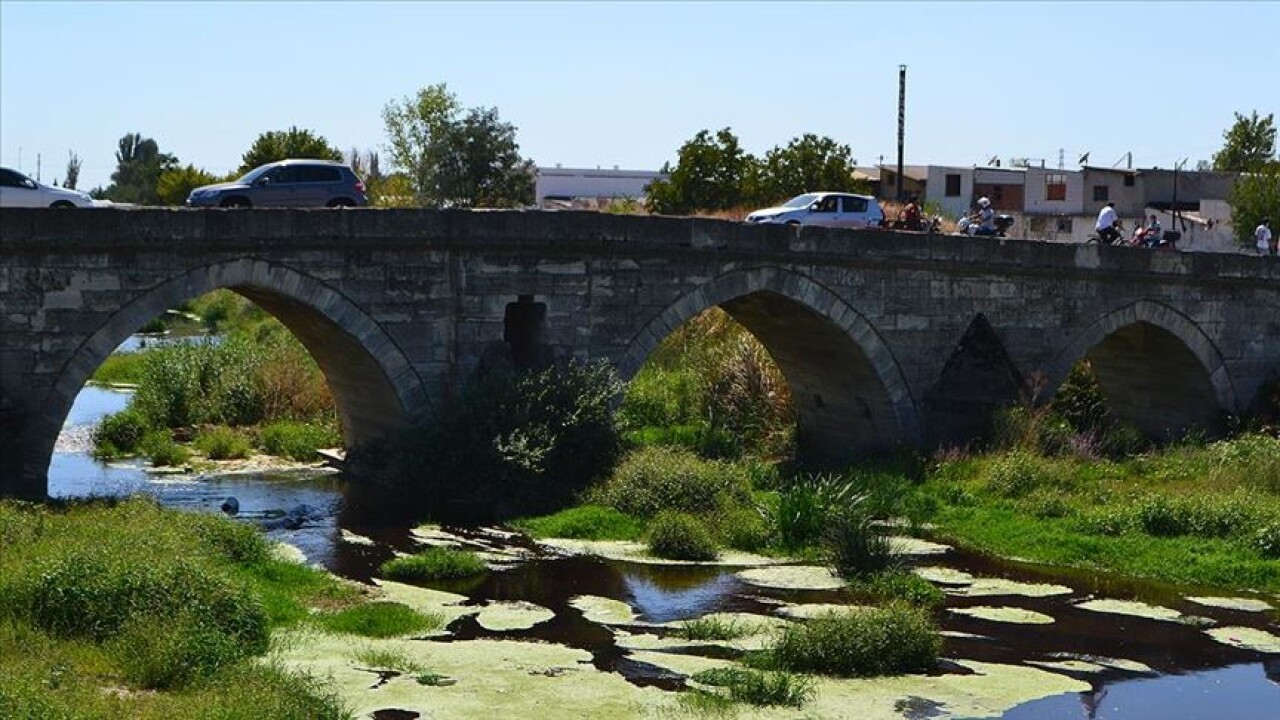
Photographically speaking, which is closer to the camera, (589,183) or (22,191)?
(22,191)

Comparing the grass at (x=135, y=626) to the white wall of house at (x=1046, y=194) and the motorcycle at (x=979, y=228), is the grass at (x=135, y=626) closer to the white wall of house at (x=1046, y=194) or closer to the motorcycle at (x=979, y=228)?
the motorcycle at (x=979, y=228)

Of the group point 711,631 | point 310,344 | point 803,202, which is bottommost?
point 711,631

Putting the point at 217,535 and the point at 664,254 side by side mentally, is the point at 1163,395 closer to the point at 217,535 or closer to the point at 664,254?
the point at 664,254

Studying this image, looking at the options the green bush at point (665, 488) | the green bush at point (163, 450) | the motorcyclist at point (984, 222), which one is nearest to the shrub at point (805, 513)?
the green bush at point (665, 488)

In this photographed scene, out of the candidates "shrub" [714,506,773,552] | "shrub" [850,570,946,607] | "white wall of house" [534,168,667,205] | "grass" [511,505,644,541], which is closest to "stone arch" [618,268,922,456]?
"grass" [511,505,644,541]

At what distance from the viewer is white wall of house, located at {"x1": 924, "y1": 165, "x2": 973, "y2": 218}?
217ft

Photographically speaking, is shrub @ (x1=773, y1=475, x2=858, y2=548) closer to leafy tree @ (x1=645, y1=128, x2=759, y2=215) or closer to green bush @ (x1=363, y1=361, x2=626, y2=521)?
green bush @ (x1=363, y1=361, x2=626, y2=521)

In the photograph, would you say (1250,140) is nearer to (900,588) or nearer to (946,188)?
(946,188)

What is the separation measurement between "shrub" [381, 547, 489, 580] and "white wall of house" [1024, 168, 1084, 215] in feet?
149

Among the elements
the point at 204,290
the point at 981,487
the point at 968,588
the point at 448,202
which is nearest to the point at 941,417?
the point at 981,487

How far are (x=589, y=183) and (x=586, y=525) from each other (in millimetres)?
55297

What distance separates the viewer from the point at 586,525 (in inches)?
1028

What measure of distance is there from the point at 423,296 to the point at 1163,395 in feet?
57.1

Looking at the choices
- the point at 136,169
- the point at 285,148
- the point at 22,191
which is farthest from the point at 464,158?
the point at 136,169
